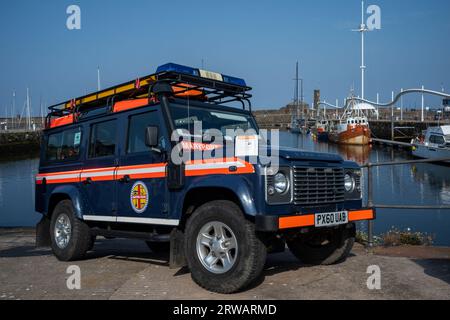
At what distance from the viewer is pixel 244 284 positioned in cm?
539

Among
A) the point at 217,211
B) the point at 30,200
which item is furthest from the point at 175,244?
the point at 30,200

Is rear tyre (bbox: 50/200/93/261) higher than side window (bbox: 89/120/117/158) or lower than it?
lower

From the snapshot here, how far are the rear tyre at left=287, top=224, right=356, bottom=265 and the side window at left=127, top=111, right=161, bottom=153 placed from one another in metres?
2.51

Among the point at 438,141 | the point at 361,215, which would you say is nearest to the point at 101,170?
the point at 361,215

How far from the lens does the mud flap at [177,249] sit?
20.0ft

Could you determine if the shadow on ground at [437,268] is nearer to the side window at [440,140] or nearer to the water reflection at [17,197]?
the water reflection at [17,197]

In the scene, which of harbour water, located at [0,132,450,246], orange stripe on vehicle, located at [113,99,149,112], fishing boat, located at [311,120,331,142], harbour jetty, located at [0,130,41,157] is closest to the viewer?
orange stripe on vehicle, located at [113,99,149,112]

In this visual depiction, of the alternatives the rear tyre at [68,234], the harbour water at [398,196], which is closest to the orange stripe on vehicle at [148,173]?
the rear tyre at [68,234]

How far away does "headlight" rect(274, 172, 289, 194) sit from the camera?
5.44 m

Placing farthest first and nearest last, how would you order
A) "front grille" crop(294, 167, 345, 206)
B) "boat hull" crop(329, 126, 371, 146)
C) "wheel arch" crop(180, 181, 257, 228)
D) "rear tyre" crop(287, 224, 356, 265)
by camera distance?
1. "boat hull" crop(329, 126, 371, 146)
2. "rear tyre" crop(287, 224, 356, 265)
3. "front grille" crop(294, 167, 345, 206)
4. "wheel arch" crop(180, 181, 257, 228)

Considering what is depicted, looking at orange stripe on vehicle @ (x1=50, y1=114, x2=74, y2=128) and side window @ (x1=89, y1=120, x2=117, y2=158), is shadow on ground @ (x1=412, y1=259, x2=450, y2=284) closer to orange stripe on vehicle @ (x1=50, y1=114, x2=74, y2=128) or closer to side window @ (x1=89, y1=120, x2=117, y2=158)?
side window @ (x1=89, y1=120, x2=117, y2=158)

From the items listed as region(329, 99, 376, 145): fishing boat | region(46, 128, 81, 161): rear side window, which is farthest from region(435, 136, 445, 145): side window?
region(46, 128, 81, 161): rear side window

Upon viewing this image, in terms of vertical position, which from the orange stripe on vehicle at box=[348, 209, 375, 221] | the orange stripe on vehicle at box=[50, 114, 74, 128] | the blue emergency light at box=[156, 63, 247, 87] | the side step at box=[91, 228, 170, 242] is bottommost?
the side step at box=[91, 228, 170, 242]

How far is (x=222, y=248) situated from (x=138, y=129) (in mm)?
2421
